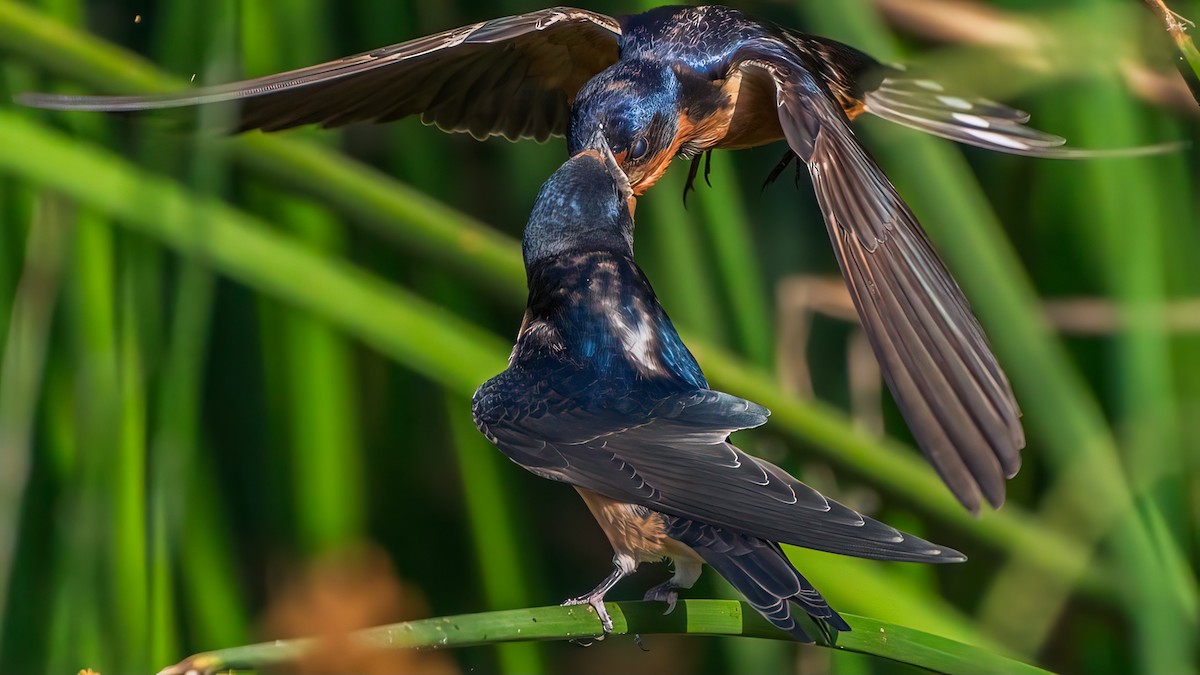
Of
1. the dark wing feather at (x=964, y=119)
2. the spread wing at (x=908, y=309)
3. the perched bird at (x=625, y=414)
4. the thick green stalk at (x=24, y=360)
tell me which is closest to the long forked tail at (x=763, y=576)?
the perched bird at (x=625, y=414)

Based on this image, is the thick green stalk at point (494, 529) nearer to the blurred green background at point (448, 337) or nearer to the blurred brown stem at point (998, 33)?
the blurred green background at point (448, 337)

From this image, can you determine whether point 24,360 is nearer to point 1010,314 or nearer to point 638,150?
point 638,150

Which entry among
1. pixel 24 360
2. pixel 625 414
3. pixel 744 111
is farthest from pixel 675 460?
pixel 24 360

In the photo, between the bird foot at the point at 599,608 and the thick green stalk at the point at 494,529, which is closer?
the bird foot at the point at 599,608

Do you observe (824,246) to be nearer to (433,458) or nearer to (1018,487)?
(1018,487)

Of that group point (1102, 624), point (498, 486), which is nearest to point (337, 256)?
point (498, 486)

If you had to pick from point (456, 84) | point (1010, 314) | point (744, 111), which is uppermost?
point (456, 84)

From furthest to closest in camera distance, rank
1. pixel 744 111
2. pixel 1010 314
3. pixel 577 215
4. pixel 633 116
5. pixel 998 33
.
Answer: pixel 998 33 → pixel 1010 314 → pixel 744 111 → pixel 633 116 → pixel 577 215

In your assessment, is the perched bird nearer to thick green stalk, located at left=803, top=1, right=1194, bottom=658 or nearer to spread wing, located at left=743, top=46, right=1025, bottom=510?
spread wing, located at left=743, top=46, right=1025, bottom=510
